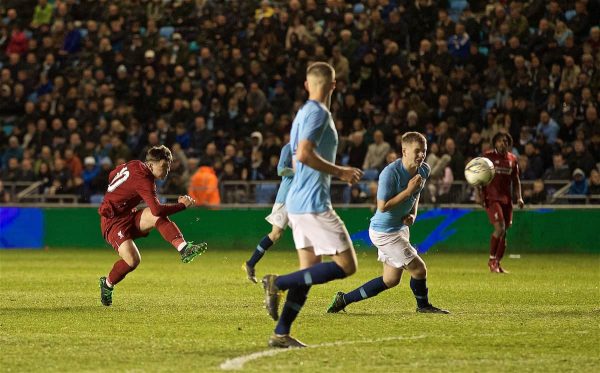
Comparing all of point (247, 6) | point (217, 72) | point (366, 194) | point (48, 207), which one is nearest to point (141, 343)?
→ point (366, 194)

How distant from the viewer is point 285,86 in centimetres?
2847

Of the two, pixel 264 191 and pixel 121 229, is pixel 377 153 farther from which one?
pixel 121 229

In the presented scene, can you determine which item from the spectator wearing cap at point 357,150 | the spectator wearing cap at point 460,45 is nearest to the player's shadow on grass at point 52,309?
the spectator wearing cap at point 357,150

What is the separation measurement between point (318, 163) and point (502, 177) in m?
11.1

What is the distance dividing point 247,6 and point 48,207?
8106 millimetres

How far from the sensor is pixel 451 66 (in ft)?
87.7

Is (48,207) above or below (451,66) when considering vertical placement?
below

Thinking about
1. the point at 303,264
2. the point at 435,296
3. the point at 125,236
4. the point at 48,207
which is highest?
the point at 303,264

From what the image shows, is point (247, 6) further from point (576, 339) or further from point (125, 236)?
point (576, 339)

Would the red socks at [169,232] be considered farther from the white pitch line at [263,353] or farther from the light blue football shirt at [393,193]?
the white pitch line at [263,353]

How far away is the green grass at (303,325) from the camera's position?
8.91 meters

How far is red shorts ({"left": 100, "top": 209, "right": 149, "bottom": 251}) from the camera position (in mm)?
13617

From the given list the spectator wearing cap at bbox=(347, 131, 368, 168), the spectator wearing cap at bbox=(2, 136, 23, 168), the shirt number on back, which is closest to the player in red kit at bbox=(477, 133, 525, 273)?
the spectator wearing cap at bbox=(347, 131, 368, 168)

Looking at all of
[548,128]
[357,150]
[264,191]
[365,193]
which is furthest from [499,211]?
[264,191]
